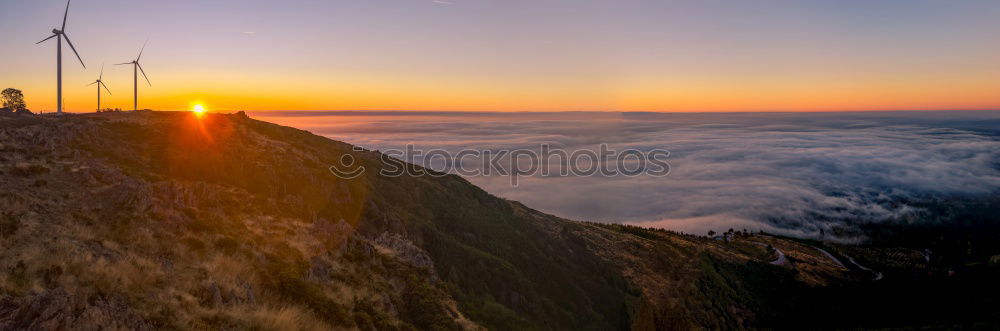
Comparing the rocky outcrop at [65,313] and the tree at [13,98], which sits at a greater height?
the tree at [13,98]

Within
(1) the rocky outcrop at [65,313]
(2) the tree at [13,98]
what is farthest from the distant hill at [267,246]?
(2) the tree at [13,98]

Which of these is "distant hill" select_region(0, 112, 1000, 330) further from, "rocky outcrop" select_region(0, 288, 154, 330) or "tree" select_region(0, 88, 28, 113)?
"tree" select_region(0, 88, 28, 113)

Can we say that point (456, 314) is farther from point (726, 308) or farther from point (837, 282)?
point (837, 282)

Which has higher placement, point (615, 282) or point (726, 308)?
point (615, 282)

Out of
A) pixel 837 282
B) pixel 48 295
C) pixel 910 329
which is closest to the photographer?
pixel 48 295

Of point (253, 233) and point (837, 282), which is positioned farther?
point (837, 282)

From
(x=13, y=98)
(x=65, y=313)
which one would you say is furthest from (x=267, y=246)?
(x=13, y=98)

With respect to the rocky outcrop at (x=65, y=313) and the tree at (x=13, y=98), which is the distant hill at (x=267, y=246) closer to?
the rocky outcrop at (x=65, y=313)

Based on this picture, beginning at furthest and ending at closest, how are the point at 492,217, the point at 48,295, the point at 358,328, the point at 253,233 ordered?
the point at 492,217 < the point at 253,233 < the point at 358,328 < the point at 48,295

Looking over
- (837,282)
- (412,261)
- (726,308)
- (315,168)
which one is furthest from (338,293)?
(837,282)
